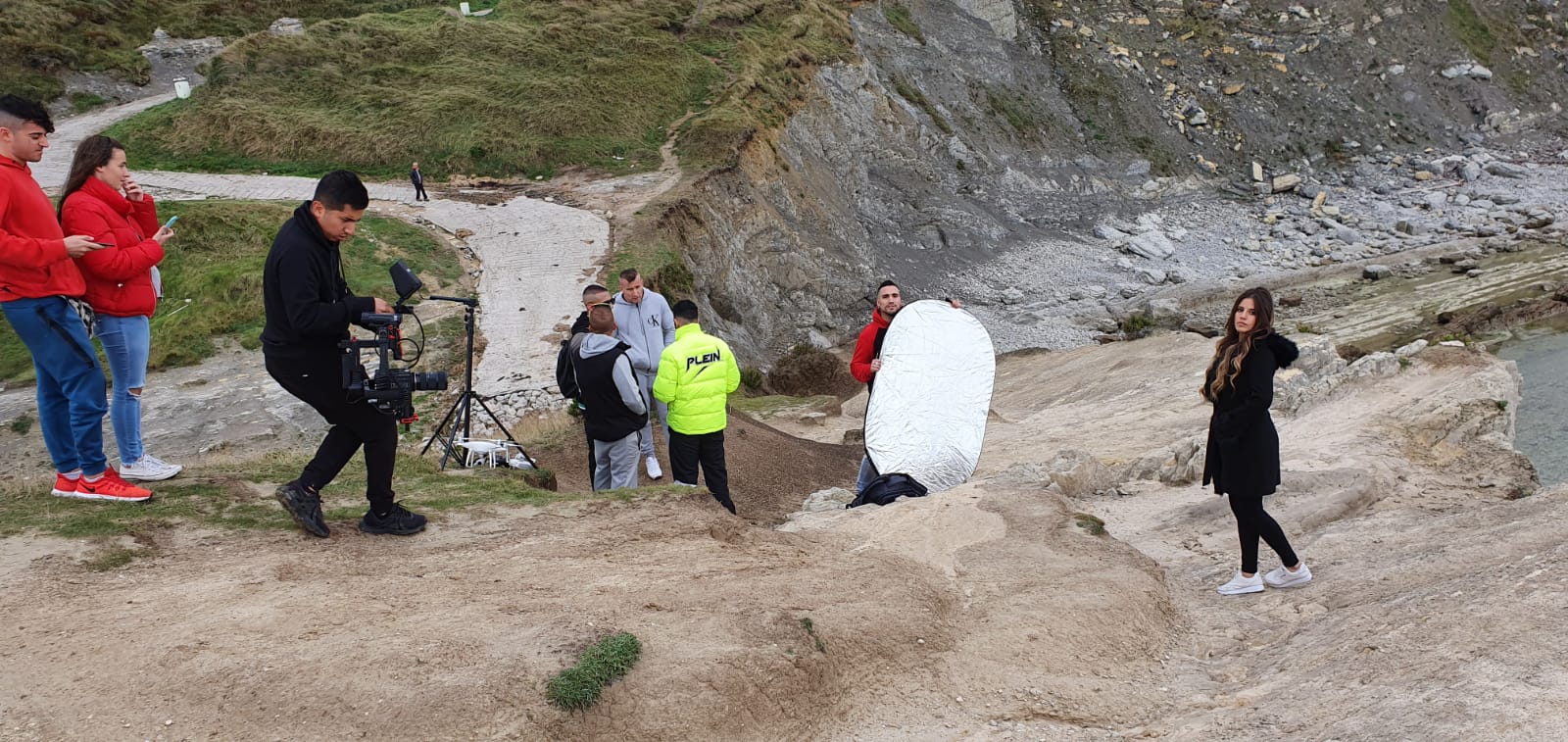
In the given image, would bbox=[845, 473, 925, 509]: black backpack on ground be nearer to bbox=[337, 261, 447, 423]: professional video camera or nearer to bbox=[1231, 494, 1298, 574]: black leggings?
bbox=[1231, 494, 1298, 574]: black leggings

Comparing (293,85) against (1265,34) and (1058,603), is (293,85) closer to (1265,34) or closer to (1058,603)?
(1058,603)

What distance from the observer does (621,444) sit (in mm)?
8977

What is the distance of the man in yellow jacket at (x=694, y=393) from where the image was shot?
8.64 meters

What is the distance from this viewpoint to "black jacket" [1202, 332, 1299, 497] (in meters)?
6.34

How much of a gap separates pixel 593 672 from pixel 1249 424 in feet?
14.3

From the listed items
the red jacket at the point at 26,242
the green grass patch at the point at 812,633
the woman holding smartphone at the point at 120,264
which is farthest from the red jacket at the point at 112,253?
the green grass patch at the point at 812,633

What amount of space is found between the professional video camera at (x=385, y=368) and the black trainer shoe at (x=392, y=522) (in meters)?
0.79

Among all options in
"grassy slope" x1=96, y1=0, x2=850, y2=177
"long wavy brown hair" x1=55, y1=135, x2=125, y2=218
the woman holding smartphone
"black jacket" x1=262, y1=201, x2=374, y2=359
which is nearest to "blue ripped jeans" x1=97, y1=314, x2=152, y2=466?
the woman holding smartphone

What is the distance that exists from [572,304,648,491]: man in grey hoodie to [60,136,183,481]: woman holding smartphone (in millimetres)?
3118

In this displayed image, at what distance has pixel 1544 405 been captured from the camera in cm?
1761

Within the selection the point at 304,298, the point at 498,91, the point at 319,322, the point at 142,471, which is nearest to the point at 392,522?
the point at 319,322

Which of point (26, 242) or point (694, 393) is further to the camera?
point (694, 393)

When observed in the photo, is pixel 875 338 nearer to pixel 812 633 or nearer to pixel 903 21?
pixel 812 633

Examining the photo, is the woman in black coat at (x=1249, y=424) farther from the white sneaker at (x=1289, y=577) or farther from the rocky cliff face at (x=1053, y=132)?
the rocky cliff face at (x=1053, y=132)
